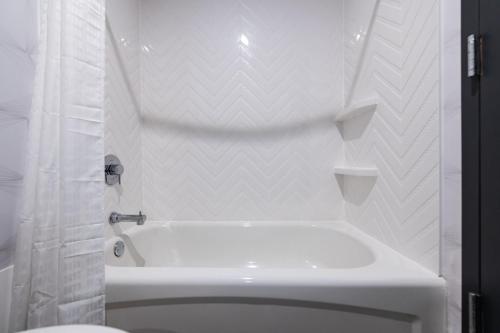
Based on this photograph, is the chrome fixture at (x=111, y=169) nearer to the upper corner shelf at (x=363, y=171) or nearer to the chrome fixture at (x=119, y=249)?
the chrome fixture at (x=119, y=249)

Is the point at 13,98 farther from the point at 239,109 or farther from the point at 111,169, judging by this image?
the point at 239,109

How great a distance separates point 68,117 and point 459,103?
1.09 m

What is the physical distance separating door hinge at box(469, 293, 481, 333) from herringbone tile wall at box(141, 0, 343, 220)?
0.98 meters

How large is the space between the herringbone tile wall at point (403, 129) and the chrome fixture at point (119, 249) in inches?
47.2

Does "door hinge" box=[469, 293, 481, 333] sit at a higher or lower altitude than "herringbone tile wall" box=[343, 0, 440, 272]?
lower

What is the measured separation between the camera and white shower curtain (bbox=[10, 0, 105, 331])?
2.28ft

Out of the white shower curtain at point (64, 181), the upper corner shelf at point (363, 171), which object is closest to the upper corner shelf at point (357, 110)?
the upper corner shelf at point (363, 171)

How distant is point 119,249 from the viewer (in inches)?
48.1

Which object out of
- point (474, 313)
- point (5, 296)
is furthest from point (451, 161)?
point (5, 296)

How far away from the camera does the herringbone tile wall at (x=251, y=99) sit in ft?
5.45

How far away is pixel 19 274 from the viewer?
0.69 meters

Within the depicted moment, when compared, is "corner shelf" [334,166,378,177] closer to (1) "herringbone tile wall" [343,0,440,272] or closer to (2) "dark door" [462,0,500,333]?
(1) "herringbone tile wall" [343,0,440,272]

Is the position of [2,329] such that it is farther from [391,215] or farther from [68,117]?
[391,215]

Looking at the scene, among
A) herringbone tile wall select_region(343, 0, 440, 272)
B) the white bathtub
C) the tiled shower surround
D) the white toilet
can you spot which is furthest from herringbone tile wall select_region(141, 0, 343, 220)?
the white toilet
